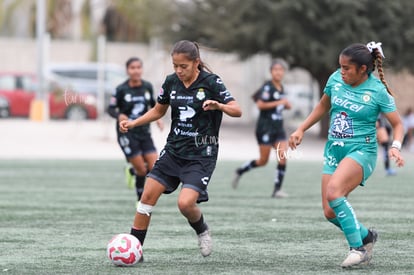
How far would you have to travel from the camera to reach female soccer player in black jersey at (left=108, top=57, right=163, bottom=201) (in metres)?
13.0

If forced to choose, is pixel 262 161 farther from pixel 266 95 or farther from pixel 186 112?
pixel 186 112

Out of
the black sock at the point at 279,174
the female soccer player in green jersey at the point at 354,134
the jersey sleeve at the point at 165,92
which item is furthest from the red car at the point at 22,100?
the female soccer player in green jersey at the point at 354,134

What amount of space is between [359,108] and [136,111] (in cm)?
529

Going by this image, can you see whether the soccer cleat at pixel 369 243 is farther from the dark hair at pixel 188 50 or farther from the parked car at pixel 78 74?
the parked car at pixel 78 74

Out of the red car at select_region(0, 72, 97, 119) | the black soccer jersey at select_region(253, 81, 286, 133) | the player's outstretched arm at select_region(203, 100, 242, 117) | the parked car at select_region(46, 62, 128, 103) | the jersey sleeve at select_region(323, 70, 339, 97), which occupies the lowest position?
the red car at select_region(0, 72, 97, 119)

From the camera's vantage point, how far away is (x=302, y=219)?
11.8 metres

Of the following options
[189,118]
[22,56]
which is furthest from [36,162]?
[22,56]

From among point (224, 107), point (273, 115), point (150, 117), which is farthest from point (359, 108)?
point (273, 115)

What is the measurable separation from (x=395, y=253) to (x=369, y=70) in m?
1.74

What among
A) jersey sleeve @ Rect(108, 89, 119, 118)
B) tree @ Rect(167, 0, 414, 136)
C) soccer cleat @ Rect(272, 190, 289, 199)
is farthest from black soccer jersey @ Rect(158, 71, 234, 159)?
tree @ Rect(167, 0, 414, 136)

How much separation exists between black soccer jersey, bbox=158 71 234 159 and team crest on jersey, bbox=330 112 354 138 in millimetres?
875

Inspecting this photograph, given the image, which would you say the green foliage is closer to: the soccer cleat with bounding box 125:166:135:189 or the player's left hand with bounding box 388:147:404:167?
the soccer cleat with bounding box 125:166:135:189

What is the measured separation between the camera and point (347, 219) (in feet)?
26.3

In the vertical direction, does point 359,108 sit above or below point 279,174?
above
